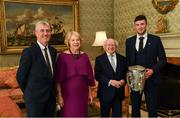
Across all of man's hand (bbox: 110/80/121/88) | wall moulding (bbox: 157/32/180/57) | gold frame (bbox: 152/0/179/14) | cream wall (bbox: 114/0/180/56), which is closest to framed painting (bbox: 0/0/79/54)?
cream wall (bbox: 114/0/180/56)

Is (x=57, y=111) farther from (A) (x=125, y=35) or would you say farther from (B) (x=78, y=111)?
(A) (x=125, y=35)

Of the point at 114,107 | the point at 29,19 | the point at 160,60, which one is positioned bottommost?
the point at 114,107

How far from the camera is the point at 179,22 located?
4281mm

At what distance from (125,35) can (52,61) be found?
367 cm

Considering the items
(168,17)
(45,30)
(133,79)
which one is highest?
(168,17)

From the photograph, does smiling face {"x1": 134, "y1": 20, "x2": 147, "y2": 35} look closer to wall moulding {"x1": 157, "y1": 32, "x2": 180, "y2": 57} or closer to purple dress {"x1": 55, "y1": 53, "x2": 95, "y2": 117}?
purple dress {"x1": 55, "y1": 53, "x2": 95, "y2": 117}

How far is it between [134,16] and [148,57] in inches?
116

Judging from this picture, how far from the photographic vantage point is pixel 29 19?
5090 mm

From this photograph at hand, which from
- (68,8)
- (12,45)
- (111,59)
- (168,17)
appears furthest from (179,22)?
(12,45)

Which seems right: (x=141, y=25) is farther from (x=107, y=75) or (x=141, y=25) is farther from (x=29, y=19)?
(x=29, y=19)

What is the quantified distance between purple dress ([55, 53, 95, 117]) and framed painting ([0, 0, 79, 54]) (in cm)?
280

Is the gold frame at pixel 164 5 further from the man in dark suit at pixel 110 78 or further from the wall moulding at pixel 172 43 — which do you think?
the man in dark suit at pixel 110 78

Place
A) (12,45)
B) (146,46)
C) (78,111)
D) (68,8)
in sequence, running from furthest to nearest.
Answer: (68,8), (12,45), (146,46), (78,111)

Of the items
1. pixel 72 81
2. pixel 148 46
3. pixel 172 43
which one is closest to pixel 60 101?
pixel 72 81
